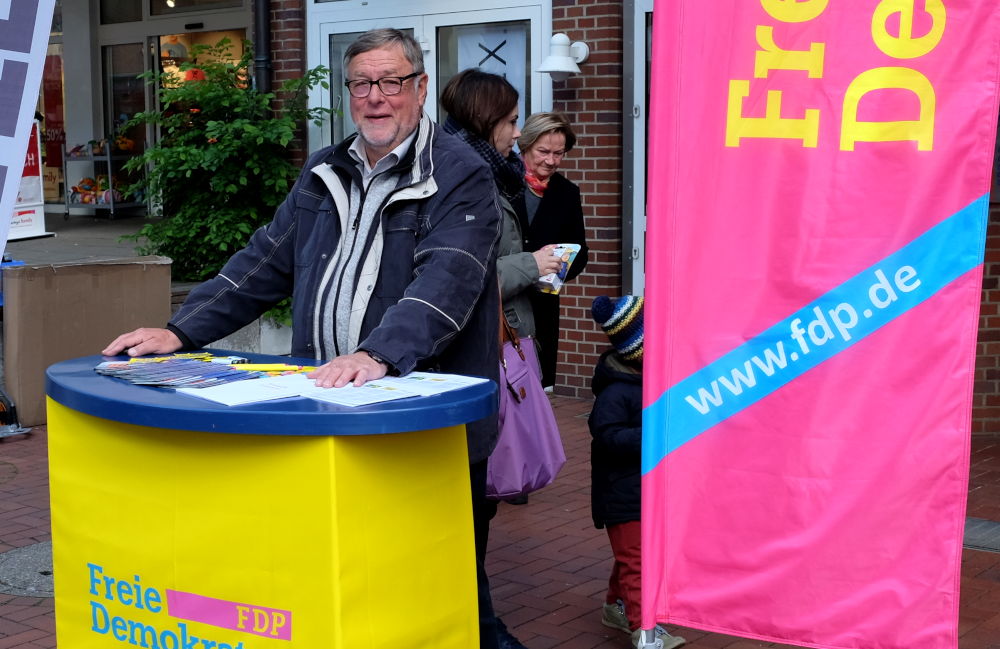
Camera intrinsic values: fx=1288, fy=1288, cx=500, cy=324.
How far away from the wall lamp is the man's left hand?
219 inches

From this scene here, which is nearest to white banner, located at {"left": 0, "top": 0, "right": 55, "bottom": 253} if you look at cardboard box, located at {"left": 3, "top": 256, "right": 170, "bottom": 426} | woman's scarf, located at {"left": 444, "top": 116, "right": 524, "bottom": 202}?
woman's scarf, located at {"left": 444, "top": 116, "right": 524, "bottom": 202}

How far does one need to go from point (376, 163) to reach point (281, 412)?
1017mm

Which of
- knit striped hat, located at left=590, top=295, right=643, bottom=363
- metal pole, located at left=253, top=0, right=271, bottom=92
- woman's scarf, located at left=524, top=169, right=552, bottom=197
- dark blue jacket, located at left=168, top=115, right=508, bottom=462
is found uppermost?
metal pole, located at left=253, top=0, right=271, bottom=92

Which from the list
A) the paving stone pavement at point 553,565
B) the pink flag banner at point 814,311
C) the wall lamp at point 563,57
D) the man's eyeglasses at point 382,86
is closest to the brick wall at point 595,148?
the wall lamp at point 563,57

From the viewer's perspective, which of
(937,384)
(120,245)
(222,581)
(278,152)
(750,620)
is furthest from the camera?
(120,245)

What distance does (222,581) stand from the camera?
2.74 m

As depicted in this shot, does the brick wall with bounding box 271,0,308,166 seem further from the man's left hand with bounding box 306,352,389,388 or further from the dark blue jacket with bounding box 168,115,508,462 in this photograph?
the man's left hand with bounding box 306,352,389,388

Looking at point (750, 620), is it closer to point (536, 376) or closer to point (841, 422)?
point (841, 422)

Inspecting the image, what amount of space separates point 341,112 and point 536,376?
5.75m

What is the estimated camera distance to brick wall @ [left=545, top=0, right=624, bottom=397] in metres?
8.39

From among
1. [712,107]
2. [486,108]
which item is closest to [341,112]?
[486,108]

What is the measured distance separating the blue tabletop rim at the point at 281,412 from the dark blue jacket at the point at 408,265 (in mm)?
326

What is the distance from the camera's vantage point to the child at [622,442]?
4230 millimetres

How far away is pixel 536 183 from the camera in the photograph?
19.8 feet
